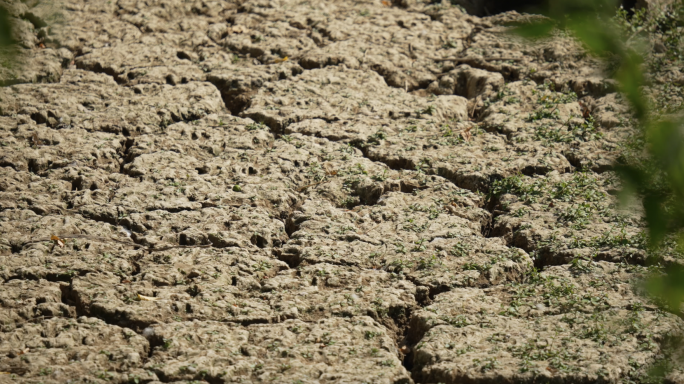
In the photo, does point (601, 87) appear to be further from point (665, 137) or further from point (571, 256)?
point (665, 137)

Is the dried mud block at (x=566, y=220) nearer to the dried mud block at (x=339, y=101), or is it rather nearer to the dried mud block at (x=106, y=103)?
the dried mud block at (x=339, y=101)

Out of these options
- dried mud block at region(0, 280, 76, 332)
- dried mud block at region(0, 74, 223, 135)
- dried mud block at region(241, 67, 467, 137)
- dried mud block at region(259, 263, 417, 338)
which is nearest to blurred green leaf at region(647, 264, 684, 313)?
dried mud block at region(259, 263, 417, 338)

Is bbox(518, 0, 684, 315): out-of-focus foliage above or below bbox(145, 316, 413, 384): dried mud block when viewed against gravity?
above

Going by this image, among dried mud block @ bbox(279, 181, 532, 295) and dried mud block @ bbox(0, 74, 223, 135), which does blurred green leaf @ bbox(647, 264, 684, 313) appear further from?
dried mud block @ bbox(0, 74, 223, 135)

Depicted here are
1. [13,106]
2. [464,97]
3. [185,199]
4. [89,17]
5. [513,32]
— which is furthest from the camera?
[89,17]

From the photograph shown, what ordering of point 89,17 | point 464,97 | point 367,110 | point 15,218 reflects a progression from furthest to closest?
point 89,17 → point 464,97 → point 367,110 → point 15,218

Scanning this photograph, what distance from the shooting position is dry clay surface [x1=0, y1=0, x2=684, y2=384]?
2.36m

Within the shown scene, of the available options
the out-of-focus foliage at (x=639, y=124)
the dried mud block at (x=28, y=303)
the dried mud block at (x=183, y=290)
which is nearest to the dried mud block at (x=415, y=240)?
the dried mud block at (x=183, y=290)

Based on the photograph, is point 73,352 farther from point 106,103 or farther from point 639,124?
point 639,124

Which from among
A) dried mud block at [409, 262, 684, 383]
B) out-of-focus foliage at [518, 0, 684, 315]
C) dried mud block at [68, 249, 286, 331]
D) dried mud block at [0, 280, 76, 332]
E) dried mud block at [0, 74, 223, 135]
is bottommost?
dried mud block at [0, 280, 76, 332]

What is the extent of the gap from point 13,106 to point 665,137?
11.7 feet

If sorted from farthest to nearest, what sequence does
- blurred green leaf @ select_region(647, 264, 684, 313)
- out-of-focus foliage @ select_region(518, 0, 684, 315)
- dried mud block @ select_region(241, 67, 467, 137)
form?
dried mud block @ select_region(241, 67, 467, 137)
blurred green leaf @ select_region(647, 264, 684, 313)
out-of-focus foliage @ select_region(518, 0, 684, 315)

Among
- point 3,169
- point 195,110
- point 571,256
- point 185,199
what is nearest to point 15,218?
point 3,169

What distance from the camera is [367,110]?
12.6 feet
